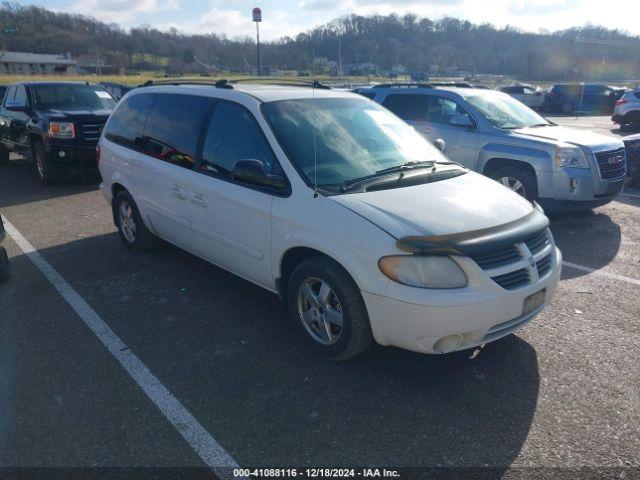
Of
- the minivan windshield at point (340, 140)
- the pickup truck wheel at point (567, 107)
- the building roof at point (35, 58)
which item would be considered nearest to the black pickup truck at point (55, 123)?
the minivan windshield at point (340, 140)

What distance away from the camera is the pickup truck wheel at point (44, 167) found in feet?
31.2

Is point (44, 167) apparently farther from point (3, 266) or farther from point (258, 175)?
point (258, 175)

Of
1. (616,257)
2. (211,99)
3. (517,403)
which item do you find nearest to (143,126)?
(211,99)

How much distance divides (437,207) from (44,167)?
8903mm

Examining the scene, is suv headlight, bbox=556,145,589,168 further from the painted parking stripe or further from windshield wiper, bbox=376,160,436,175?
windshield wiper, bbox=376,160,436,175

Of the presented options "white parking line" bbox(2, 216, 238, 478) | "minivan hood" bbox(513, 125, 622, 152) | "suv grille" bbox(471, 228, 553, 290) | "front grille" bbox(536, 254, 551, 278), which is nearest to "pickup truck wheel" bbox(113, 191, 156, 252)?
"white parking line" bbox(2, 216, 238, 478)

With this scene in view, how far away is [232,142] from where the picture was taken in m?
4.09

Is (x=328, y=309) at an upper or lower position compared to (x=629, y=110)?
lower

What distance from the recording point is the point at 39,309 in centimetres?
436

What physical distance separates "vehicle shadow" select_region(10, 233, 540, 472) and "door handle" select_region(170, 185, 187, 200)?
3.03 ft

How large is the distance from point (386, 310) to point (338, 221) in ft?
2.10

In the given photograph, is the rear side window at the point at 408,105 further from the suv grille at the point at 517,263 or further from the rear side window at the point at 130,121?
the suv grille at the point at 517,263

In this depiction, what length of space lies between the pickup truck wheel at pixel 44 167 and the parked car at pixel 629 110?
64.7 feet

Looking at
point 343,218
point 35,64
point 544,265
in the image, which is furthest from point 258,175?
point 35,64
